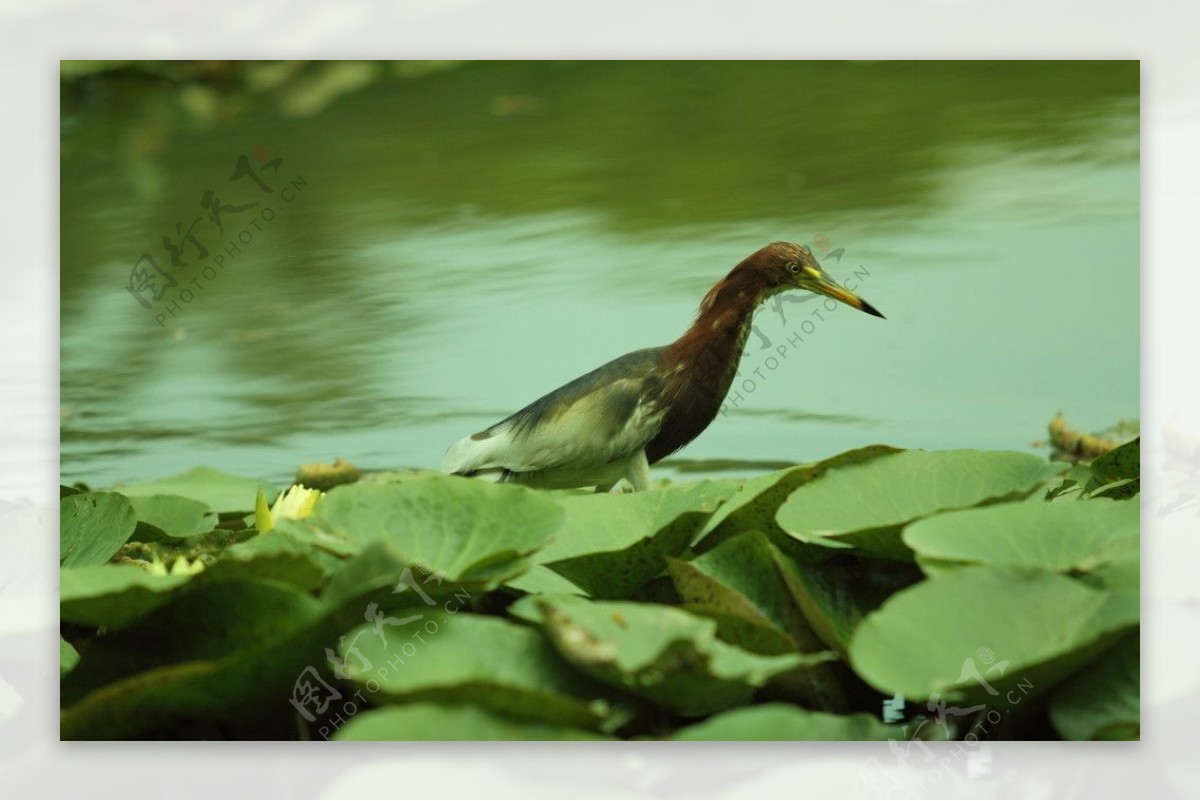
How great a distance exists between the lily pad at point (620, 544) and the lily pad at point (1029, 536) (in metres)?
0.14

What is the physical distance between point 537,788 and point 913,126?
714 millimetres

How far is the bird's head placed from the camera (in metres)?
1.06

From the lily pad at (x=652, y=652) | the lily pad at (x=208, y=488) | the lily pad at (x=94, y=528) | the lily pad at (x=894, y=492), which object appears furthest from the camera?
the lily pad at (x=208, y=488)

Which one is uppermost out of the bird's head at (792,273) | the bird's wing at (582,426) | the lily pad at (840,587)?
the bird's head at (792,273)

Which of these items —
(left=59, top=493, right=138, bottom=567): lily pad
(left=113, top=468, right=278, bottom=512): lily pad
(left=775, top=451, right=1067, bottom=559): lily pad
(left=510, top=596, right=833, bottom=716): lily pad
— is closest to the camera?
(left=510, top=596, right=833, bottom=716): lily pad

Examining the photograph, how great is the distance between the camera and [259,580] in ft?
1.82

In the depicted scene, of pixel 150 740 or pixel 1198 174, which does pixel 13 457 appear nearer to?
Answer: pixel 150 740

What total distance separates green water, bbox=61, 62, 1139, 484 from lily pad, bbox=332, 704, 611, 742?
0.52 metres

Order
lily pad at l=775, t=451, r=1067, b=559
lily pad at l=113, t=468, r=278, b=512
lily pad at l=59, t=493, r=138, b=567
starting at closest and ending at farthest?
lily pad at l=775, t=451, r=1067, b=559
lily pad at l=59, t=493, r=138, b=567
lily pad at l=113, t=468, r=278, b=512

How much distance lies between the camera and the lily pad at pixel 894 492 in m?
0.64

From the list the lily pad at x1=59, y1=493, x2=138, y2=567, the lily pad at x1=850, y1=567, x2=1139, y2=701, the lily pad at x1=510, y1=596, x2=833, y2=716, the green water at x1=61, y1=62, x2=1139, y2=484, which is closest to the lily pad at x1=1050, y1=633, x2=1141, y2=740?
the lily pad at x1=850, y1=567, x2=1139, y2=701

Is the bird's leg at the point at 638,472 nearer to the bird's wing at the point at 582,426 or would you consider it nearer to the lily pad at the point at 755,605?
the bird's wing at the point at 582,426
